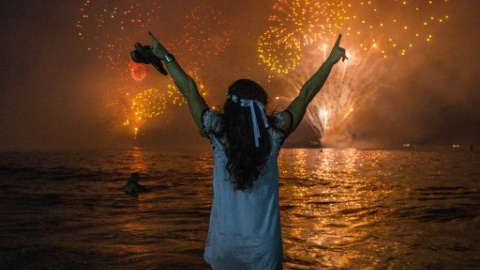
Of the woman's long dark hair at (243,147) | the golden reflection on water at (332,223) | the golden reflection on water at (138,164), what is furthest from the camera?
the golden reflection on water at (138,164)

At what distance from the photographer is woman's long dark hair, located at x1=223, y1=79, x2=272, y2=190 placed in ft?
10.3

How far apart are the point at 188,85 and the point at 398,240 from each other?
8.36 m

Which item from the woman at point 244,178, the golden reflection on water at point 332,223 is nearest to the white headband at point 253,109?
the woman at point 244,178

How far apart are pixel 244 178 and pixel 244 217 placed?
0.24 m

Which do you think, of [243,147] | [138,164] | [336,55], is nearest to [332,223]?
[336,55]

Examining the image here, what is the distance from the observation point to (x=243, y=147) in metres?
3.15

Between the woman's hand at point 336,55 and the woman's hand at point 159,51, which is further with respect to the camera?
the woman's hand at point 336,55

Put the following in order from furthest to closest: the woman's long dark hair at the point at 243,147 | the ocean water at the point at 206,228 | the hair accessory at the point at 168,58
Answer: the ocean water at the point at 206,228 < the hair accessory at the point at 168,58 < the woman's long dark hair at the point at 243,147

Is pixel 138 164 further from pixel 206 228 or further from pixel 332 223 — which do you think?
pixel 332 223

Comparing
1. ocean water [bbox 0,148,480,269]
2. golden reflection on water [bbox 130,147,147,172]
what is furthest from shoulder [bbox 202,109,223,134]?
golden reflection on water [bbox 130,147,147,172]

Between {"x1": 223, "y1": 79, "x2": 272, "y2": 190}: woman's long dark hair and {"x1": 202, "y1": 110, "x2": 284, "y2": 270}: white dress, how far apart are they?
0.04 m

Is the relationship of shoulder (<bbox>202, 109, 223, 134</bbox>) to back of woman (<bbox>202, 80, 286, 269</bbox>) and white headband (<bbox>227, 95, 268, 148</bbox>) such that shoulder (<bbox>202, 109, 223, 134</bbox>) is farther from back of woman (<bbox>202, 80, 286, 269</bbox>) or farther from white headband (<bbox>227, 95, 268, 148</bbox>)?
white headband (<bbox>227, 95, 268, 148</bbox>)

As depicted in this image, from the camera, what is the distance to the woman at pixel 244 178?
3.16 meters

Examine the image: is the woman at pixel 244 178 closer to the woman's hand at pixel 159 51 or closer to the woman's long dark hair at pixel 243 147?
the woman's long dark hair at pixel 243 147
